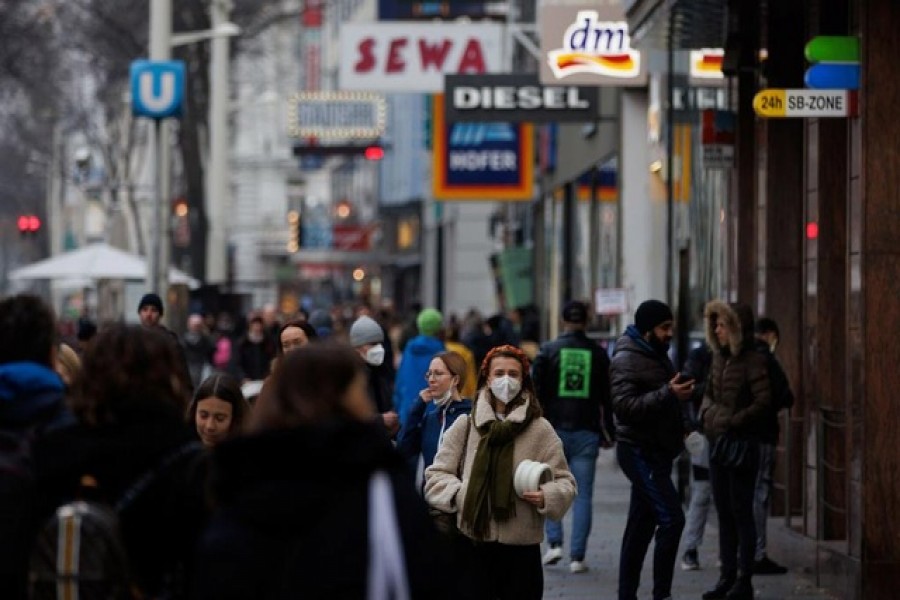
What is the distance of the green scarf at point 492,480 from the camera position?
9.88m

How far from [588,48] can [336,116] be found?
46.6 m

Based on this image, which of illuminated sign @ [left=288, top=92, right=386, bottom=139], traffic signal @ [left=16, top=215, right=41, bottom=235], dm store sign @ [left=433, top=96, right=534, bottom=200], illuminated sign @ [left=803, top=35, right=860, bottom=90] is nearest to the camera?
illuminated sign @ [left=803, top=35, right=860, bottom=90]

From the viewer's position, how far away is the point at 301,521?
519cm

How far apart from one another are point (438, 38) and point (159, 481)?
2476 cm

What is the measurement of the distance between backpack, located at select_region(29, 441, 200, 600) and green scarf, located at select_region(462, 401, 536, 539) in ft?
13.7

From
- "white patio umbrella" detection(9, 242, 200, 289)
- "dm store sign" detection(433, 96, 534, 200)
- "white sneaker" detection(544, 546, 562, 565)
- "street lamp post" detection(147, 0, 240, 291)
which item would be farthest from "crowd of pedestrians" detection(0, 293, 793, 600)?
"dm store sign" detection(433, 96, 534, 200)

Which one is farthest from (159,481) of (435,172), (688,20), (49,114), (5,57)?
(49,114)

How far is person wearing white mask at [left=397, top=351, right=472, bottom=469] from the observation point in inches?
443

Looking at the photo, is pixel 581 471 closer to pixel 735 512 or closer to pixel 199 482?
pixel 735 512

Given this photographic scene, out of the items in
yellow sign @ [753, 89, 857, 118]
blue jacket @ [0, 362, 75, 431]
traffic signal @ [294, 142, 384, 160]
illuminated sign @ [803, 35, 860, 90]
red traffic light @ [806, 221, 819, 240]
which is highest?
traffic signal @ [294, 142, 384, 160]

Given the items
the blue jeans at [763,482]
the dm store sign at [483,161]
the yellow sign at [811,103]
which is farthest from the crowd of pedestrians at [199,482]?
the dm store sign at [483,161]

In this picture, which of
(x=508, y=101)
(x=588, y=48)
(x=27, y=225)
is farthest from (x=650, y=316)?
(x=27, y=225)

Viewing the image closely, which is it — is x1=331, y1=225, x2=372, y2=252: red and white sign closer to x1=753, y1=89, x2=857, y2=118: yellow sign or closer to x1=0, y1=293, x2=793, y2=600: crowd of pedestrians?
x1=753, y1=89, x2=857, y2=118: yellow sign

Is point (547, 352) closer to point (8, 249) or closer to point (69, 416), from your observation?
point (69, 416)
